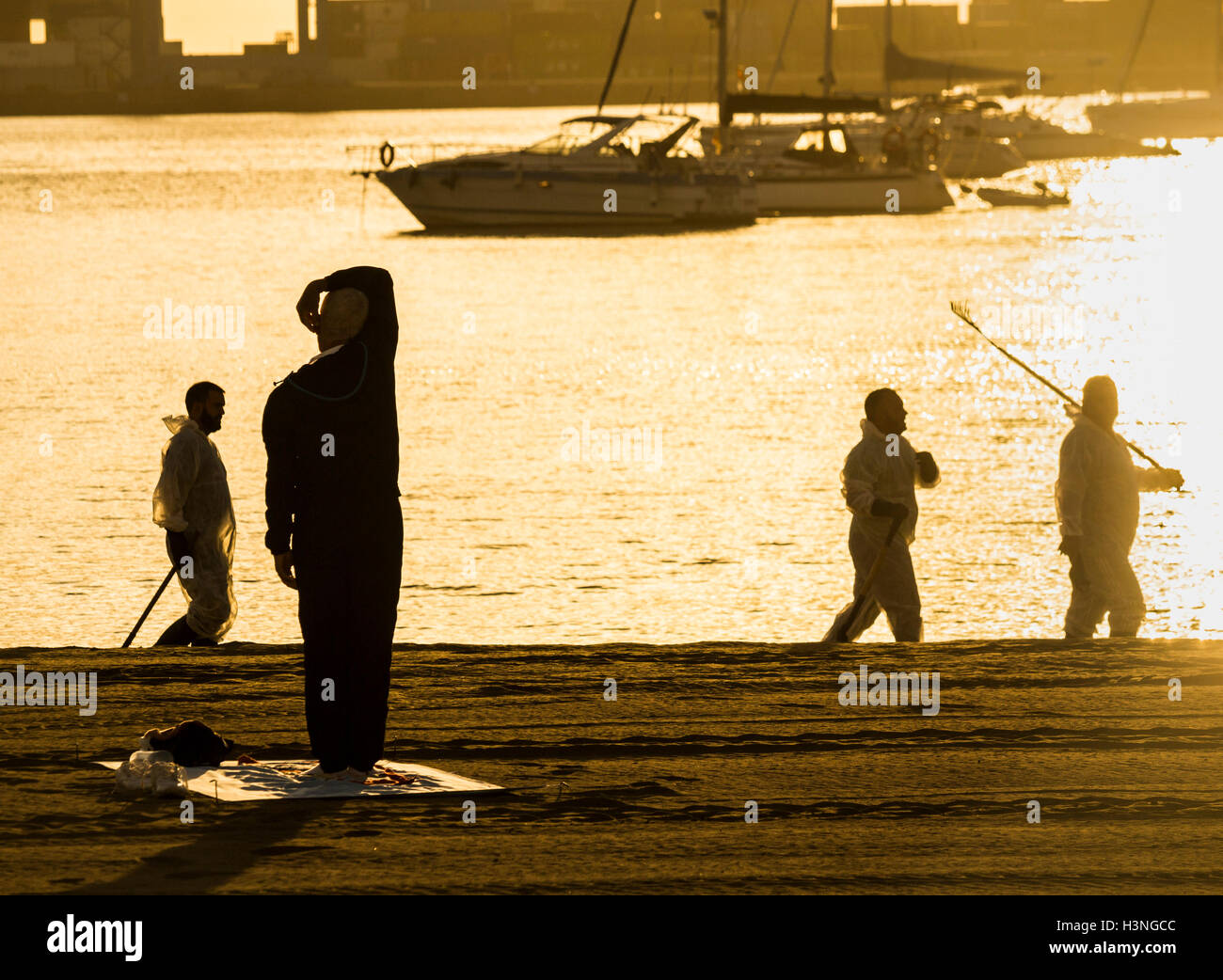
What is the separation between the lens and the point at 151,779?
19.4 feet

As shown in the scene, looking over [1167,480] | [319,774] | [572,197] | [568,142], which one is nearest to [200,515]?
[319,774]

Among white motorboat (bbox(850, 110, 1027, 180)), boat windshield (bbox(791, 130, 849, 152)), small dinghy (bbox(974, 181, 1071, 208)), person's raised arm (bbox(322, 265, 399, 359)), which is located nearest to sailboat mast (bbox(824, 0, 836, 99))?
boat windshield (bbox(791, 130, 849, 152))

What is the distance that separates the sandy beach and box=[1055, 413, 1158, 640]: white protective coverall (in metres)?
0.95

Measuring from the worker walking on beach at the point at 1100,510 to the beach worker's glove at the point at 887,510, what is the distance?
0.80 m

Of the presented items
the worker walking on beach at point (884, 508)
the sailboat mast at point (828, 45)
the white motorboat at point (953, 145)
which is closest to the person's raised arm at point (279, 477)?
the worker walking on beach at point (884, 508)

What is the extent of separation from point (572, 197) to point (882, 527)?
4384cm

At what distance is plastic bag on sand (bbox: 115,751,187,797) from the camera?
19.4 feet

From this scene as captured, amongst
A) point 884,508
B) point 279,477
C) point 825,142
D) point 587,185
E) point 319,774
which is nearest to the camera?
point 279,477

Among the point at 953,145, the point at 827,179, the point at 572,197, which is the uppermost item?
the point at 953,145

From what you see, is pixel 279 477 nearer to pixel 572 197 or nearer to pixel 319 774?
pixel 319 774

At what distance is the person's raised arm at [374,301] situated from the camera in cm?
585

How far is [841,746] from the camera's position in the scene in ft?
21.7

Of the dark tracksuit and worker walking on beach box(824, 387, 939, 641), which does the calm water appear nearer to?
worker walking on beach box(824, 387, 939, 641)
